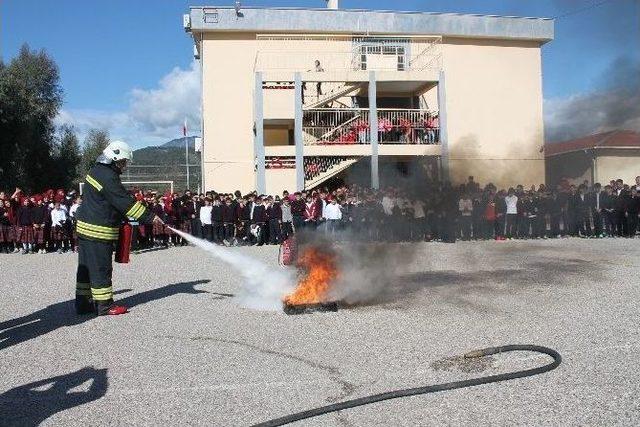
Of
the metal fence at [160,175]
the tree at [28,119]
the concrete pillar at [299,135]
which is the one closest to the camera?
the concrete pillar at [299,135]

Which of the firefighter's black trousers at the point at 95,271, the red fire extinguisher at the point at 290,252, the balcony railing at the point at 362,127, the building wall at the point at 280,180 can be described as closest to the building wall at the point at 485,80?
the balcony railing at the point at 362,127

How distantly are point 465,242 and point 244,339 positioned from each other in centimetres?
1127

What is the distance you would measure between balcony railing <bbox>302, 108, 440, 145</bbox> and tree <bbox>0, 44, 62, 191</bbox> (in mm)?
15518

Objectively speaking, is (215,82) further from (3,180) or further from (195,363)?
(195,363)

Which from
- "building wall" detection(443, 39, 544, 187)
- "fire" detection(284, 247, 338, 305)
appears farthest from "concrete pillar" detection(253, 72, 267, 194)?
"fire" detection(284, 247, 338, 305)

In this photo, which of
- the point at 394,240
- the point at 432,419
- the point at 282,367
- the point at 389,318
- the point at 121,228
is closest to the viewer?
the point at 432,419

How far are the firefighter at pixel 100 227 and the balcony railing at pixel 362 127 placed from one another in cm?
1624

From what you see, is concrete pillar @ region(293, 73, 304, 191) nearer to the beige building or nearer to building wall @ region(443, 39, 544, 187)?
the beige building

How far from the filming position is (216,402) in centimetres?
435

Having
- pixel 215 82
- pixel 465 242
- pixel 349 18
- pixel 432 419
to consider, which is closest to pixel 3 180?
pixel 215 82

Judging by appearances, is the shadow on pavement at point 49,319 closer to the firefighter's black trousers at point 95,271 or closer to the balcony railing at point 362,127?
the firefighter's black trousers at point 95,271

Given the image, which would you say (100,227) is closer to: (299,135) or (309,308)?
(309,308)

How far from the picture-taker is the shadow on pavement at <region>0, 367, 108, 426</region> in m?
4.18

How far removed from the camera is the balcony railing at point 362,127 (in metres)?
24.0
